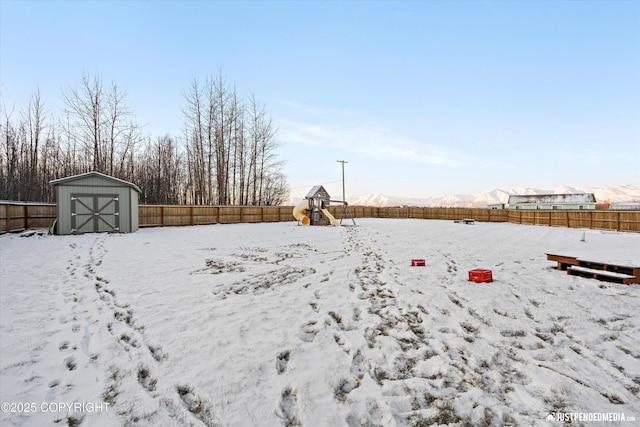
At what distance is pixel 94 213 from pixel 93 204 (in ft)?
1.41

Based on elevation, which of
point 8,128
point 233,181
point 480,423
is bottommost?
point 480,423

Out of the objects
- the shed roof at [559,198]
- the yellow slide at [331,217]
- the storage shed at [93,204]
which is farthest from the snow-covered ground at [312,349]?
the shed roof at [559,198]

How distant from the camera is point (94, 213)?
14758 millimetres

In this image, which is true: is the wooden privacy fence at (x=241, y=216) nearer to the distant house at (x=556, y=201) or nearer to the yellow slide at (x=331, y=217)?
the yellow slide at (x=331, y=217)

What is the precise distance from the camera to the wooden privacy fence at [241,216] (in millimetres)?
14828

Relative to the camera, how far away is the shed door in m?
14.3

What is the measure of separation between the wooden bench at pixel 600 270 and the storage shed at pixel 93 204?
1703 centimetres

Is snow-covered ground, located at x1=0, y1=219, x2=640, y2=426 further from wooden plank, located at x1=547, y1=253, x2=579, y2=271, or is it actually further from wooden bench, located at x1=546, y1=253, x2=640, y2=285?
wooden plank, located at x1=547, y1=253, x2=579, y2=271

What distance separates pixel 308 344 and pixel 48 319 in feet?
11.2

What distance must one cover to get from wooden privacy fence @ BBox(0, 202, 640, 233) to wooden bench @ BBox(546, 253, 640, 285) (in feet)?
53.3

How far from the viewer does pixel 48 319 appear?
3.97 meters

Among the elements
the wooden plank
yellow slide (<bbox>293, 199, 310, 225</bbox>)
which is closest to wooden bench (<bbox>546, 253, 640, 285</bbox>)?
the wooden plank

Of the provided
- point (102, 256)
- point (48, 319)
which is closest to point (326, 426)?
point (48, 319)

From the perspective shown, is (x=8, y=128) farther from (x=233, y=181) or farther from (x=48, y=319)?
(x=48, y=319)
